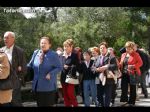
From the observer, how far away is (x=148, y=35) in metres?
38.8

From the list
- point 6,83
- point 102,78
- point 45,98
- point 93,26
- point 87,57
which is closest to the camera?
point 6,83

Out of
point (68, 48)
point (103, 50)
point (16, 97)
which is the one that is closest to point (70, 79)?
point (68, 48)

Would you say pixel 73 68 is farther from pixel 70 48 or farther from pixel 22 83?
pixel 22 83

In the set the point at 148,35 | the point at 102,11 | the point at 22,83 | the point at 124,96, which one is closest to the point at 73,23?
the point at 102,11

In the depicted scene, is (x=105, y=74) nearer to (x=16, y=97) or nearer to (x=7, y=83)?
(x=16, y=97)

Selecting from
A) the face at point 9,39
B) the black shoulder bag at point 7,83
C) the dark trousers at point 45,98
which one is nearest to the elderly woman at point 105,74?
the dark trousers at point 45,98

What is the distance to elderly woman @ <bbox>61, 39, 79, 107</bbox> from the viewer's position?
1089cm

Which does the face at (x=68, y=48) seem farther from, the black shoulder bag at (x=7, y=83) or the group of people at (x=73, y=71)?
the black shoulder bag at (x=7, y=83)

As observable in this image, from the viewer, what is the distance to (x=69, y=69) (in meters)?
11.0

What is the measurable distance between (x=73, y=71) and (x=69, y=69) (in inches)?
4.1

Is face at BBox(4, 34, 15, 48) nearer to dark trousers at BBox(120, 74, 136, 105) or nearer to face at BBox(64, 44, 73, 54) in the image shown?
face at BBox(64, 44, 73, 54)

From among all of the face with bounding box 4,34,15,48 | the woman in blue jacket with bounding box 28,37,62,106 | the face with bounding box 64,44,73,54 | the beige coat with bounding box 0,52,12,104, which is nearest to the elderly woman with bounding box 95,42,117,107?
the face with bounding box 64,44,73,54

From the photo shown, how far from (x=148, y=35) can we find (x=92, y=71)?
27596mm

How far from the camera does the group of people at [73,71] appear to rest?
9320 millimetres
